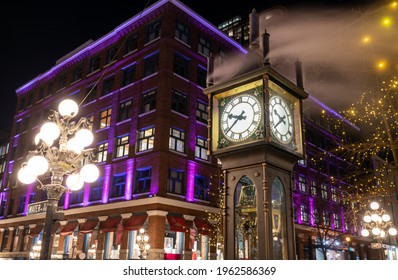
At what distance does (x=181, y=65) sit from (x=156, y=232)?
1297 cm

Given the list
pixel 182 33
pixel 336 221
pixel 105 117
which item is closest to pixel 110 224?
pixel 105 117

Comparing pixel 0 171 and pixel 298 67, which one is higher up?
pixel 0 171

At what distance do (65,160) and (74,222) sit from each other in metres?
22.6

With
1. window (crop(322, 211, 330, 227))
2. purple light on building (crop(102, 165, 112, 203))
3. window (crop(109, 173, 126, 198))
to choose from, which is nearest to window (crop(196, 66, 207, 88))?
window (crop(109, 173, 126, 198))

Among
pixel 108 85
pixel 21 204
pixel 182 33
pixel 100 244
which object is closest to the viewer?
A: pixel 100 244

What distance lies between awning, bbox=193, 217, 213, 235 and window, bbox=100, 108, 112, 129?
11.1 metres

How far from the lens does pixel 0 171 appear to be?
43.3m

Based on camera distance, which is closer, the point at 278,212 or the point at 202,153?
the point at 278,212

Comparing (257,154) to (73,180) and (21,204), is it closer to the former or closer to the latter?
(73,180)

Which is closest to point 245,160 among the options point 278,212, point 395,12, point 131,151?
point 278,212

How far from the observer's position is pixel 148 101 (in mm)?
26453

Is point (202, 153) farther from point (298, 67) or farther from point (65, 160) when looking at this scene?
point (298, 67)

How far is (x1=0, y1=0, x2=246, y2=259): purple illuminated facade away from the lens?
2373 cm
